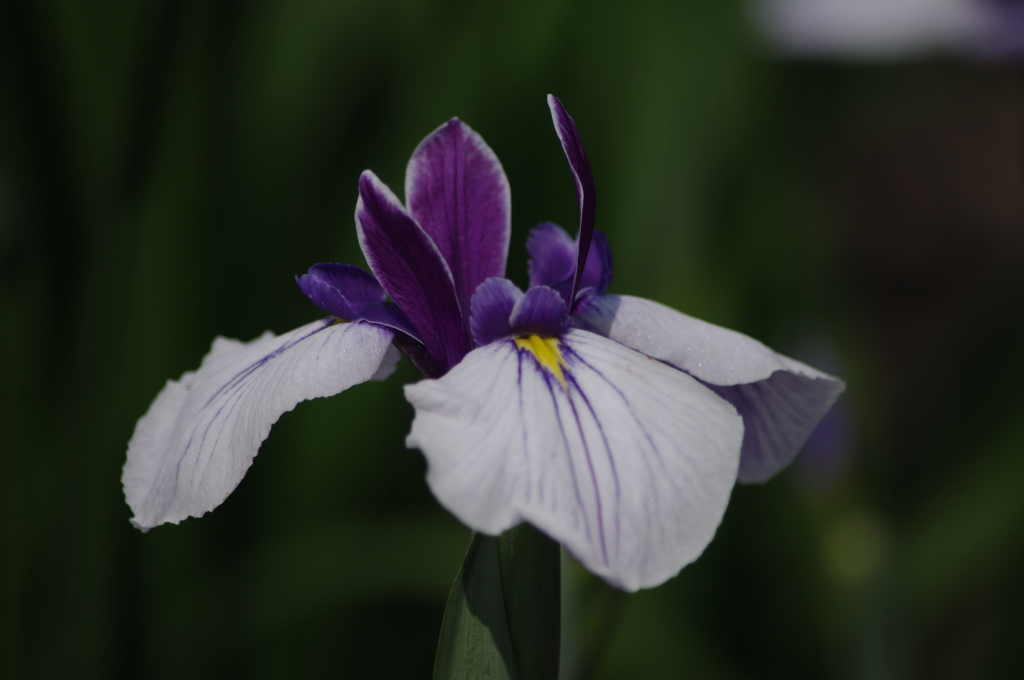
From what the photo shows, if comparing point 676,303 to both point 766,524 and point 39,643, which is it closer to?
point 766,524

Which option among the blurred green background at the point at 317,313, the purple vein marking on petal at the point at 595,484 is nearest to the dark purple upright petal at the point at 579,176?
the purple vein marking on petal at the point at 595,484

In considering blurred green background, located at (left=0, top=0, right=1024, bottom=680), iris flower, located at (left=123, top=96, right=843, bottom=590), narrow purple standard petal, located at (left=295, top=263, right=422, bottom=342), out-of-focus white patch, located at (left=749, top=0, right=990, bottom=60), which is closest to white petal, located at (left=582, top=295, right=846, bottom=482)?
iris flower, located at (left=123, top=96, right=843, bottom=590)

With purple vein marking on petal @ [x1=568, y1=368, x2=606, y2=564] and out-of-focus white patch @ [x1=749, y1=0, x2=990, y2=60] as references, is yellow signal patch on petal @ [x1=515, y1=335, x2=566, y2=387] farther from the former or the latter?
out-of-focus white patch @ [x1=749, y1=0, x2=990, y2=60]

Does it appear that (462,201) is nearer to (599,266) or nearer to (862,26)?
(599,266)

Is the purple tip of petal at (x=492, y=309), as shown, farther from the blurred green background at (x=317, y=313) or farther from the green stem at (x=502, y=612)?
the blurred green background at (x=317, y=313)

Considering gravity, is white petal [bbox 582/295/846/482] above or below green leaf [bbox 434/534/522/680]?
above

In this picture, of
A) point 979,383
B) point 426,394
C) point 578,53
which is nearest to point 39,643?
point 426,394

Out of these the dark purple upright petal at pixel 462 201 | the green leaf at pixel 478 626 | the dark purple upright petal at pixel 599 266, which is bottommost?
the green leaf at pixel 478 626

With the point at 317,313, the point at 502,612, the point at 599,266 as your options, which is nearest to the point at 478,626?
the point at 502,612
